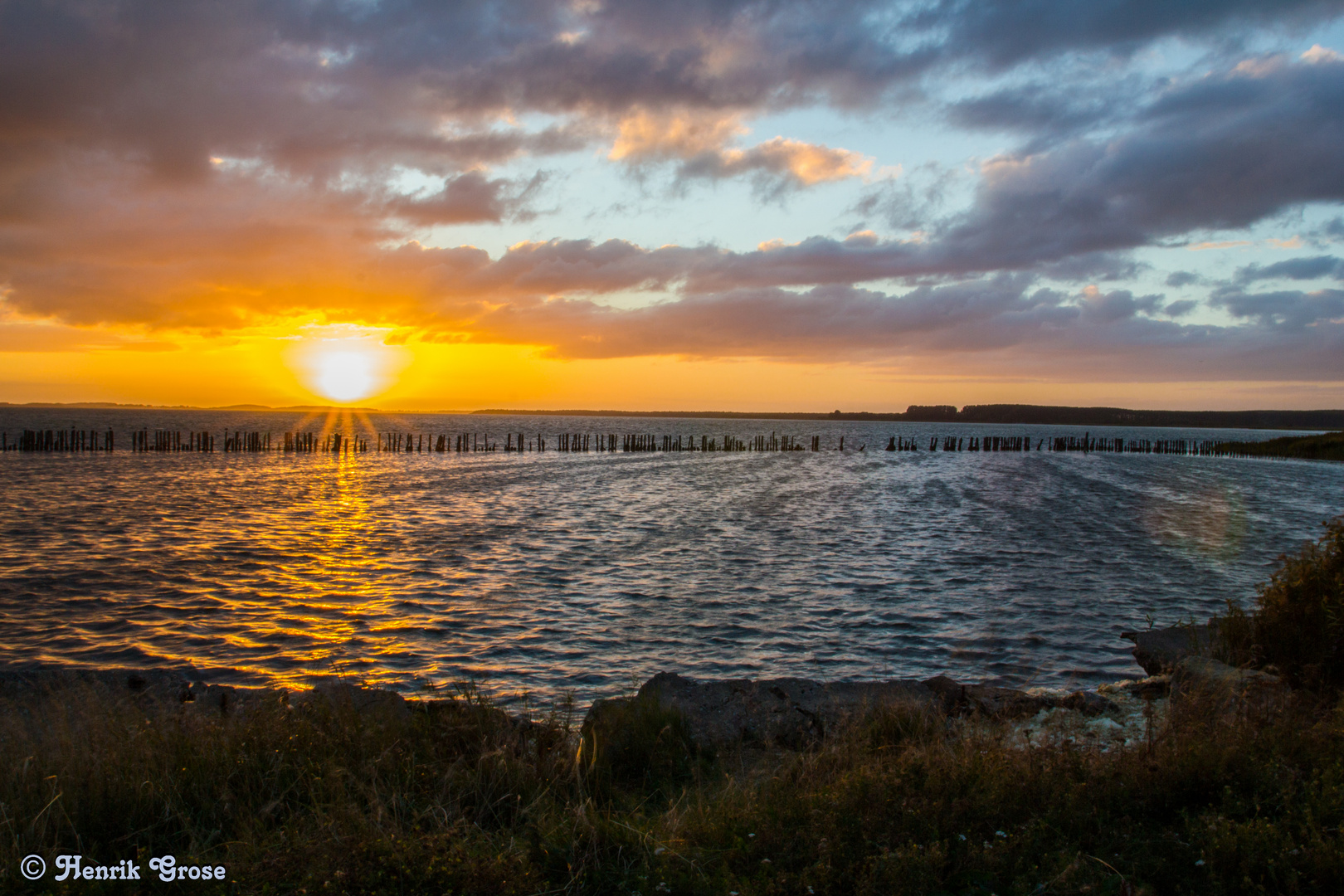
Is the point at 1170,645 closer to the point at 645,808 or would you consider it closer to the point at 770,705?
the point at 770,705

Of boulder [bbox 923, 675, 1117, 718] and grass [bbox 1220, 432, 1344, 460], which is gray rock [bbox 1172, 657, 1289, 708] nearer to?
boulder [bbox 923, 675, 1117, 718]

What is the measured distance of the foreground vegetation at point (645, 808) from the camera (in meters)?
4.45

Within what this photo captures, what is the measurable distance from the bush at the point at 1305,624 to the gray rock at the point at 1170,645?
530mm

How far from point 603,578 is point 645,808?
13104 mm

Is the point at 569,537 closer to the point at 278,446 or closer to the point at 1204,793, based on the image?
the point at 1204,793

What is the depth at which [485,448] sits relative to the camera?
87250mm

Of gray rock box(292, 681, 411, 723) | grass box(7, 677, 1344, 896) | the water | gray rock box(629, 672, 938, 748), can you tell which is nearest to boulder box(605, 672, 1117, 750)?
gray rock box(629, 672, 938, 748)

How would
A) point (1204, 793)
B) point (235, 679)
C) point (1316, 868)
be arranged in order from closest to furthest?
point (1316, 868), point (1204, 793), point (235, 679)

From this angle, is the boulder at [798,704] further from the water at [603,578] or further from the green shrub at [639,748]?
the water at [603,578]

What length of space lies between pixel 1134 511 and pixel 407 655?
3417 centimetres

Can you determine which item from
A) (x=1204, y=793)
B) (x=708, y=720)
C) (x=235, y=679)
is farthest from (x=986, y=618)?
(x=235, y=679)

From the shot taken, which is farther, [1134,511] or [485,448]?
[485,448]

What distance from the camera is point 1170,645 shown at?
462 inches

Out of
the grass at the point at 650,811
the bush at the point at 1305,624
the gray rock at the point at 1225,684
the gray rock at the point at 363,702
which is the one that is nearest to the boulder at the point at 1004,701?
the gray rock at the point at 1225,684
